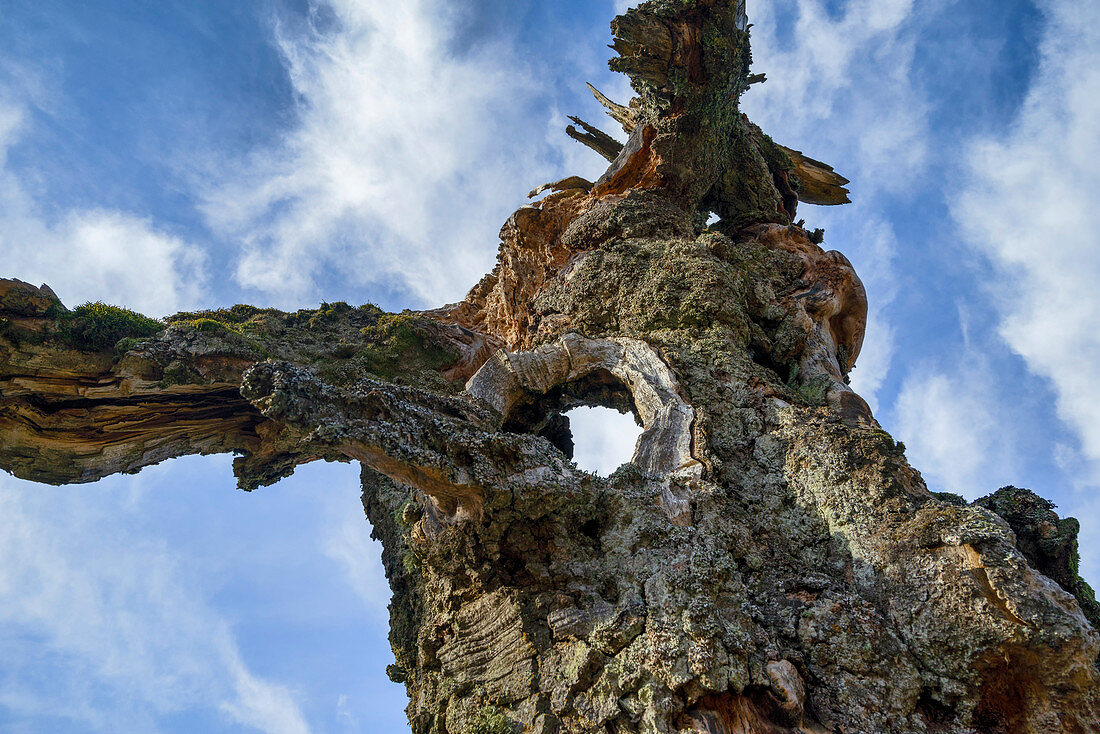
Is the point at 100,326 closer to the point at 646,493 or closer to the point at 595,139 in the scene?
the point at 646,493

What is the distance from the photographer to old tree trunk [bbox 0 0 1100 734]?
4348mm

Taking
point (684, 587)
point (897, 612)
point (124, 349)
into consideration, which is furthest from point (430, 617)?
point (124, 349)

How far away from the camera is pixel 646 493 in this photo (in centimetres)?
596

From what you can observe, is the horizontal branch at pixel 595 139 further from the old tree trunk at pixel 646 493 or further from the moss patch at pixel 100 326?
the moss patch at pixel 100 326

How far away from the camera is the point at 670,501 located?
593cm

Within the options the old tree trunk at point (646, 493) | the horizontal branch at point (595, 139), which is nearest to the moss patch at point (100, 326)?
the old tree trunk at point (646, 493)

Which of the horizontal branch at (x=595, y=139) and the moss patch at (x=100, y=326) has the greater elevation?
the horizontal branch at (x=595, y=139)

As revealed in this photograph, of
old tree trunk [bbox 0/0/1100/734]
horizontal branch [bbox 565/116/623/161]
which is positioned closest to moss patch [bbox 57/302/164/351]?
old tree trunk [bbox 0/0/1100/734]

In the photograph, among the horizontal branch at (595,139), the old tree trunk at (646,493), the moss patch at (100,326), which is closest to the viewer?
the old tree trunk at (646,493)

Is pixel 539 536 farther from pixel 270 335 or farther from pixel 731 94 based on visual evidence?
pixel 731 94

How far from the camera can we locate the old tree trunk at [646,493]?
4.35 metres

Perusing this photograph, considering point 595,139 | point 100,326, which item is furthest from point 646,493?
point 595,139

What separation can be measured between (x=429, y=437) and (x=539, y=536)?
1.42 metres

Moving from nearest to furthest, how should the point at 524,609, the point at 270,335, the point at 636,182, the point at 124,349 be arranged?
the point at 524,609, the point at 124,349, the point at 270,335, the point at 636,182
